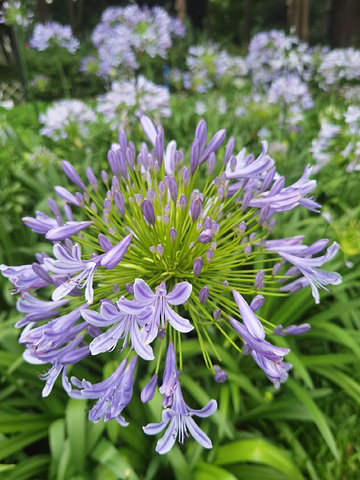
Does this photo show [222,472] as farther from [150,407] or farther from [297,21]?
[297,21]

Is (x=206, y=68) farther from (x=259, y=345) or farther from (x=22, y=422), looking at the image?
(x=259, y=345)

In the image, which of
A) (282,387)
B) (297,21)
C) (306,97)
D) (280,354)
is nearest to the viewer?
(280,354)

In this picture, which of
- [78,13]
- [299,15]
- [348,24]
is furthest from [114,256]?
[78,13]

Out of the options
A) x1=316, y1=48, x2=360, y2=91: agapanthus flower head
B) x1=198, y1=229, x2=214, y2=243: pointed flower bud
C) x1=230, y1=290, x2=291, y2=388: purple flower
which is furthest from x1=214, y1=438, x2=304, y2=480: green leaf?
x1=316, y1=48, x2=360, y2=91: agapanthus flower head

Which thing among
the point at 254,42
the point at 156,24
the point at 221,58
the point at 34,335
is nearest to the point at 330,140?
the point at 156,24

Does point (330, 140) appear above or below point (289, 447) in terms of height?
above

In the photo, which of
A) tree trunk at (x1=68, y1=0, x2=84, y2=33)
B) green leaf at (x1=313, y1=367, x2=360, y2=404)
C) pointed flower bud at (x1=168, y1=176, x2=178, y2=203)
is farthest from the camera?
tree trunk at (x1=68, y1=0, x2=84, y2=33)

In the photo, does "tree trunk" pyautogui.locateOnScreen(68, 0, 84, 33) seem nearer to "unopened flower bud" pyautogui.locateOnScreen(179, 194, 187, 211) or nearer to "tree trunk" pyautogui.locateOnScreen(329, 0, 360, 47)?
"tree trunk" pyautogui.locateOnScreen(329, 0, 360, 47)
